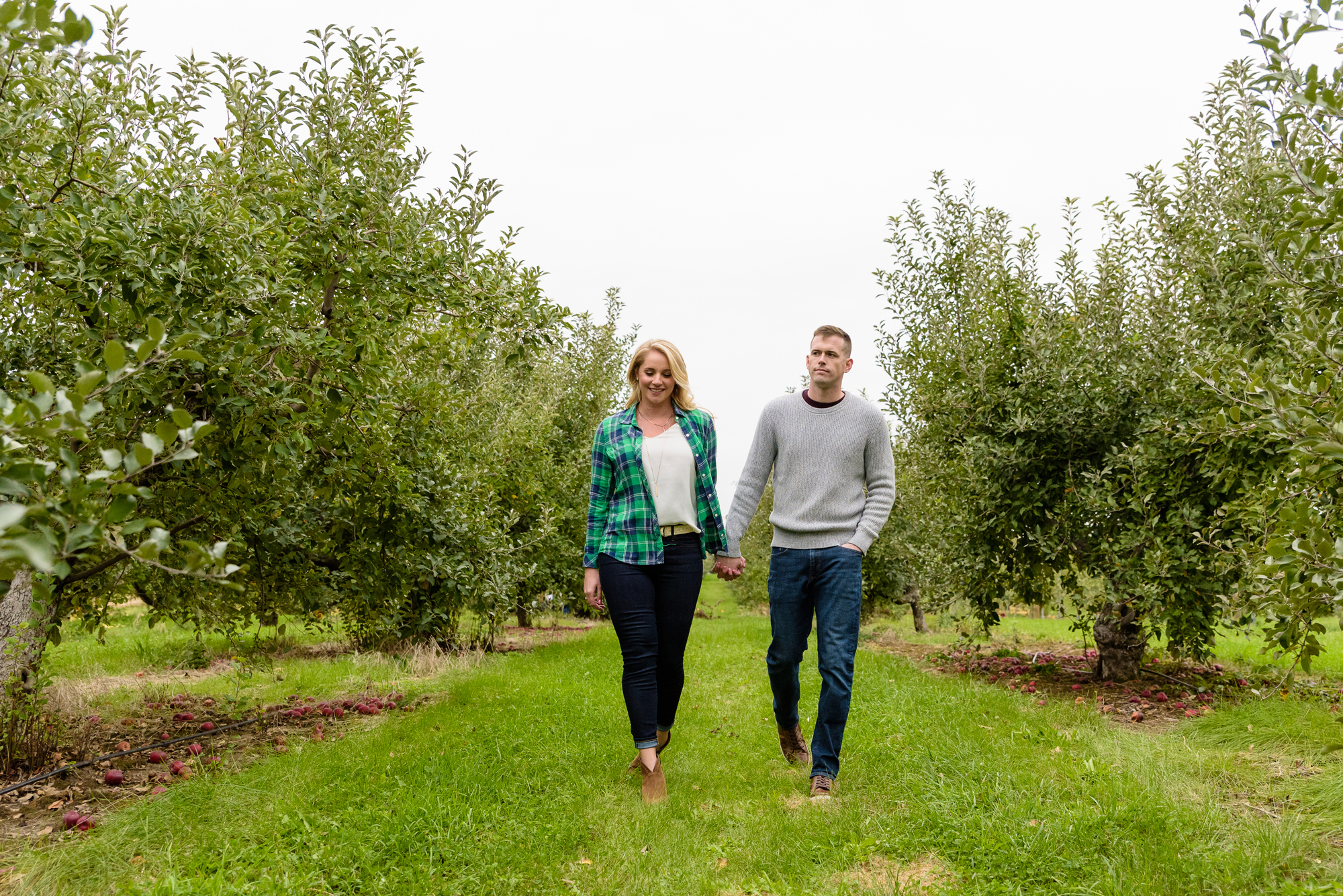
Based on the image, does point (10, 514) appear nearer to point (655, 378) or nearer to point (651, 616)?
point (651, 616)

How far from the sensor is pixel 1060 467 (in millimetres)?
8273

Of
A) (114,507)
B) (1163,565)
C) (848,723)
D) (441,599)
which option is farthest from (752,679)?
(114,507)

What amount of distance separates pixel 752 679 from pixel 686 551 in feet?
16.9

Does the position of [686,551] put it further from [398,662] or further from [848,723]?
[398,662]

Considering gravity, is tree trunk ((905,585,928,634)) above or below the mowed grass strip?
below

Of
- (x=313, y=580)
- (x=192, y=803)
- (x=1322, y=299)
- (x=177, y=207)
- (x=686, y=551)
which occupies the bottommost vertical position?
(x=192, y=803)

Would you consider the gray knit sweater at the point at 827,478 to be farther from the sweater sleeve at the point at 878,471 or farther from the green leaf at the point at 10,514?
the green leaf at the point at 10,514

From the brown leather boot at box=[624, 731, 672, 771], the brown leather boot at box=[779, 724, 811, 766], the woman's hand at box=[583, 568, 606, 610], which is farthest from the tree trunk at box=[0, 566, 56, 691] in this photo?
the brown leather boot at box=[779, 724, 811, 766]

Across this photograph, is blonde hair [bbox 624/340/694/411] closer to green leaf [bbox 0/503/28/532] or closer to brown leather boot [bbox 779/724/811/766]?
brown leather boot [bbox 779/724/811/766]

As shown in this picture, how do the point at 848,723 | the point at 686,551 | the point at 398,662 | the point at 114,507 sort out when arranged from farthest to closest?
the point at 398,662, the point at 848,723, the point at 686,551, the point at 114,507

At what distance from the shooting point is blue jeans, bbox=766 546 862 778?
440cm

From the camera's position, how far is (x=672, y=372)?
468 cm

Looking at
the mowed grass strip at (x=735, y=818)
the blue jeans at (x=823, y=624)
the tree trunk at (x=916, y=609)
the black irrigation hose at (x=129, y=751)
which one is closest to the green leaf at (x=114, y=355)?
the mowed grass strip at (x=735, y=818)

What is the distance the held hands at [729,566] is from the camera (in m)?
4.45
